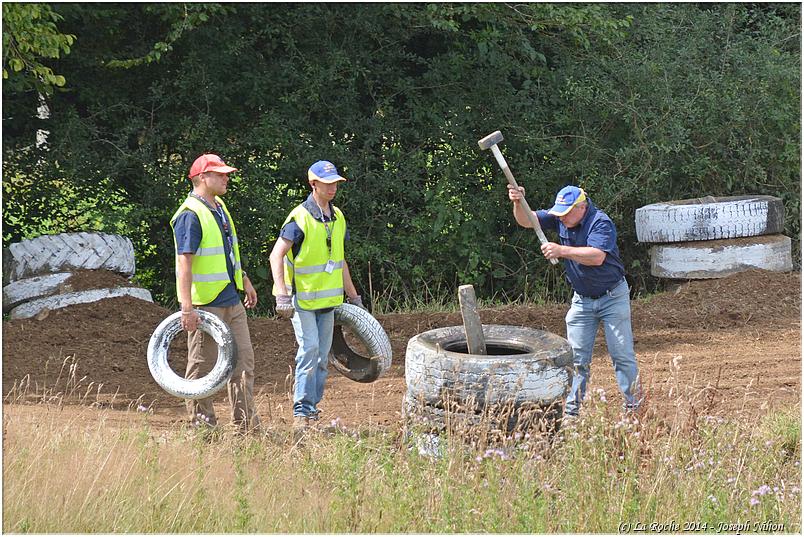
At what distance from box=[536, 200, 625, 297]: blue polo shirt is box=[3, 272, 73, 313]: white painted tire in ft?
19.9

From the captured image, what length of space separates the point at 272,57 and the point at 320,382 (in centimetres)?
676

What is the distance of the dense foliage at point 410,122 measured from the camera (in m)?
12.0

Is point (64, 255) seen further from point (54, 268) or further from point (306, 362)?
point (306, 362)

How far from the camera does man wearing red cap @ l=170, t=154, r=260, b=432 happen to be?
6.58 m

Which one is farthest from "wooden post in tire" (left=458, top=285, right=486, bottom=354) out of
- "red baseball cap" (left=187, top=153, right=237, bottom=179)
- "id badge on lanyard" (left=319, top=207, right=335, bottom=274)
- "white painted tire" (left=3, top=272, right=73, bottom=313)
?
"white painted tire" (left=3, top=272, right=73, bottom=313)

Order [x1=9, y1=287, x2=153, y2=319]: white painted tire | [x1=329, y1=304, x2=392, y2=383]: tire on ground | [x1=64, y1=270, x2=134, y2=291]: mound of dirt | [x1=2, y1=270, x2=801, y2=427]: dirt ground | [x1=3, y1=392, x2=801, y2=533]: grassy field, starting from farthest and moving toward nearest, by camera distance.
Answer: [x1=64, y1=270, x2=134, y2=291]: mound of dirt → [x1=9, y1=287, x2=153, y2=319]: white painted tire → [x1=2, y1=270, x2=801, y2=427]: dirt ground → [x1=329, y1=304, x2=392, y2=383]: tire on ground → [x1=3, y1=392, x2=801, y2=533]: grassy field

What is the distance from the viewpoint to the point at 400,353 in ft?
31.9

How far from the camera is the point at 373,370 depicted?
290 inches

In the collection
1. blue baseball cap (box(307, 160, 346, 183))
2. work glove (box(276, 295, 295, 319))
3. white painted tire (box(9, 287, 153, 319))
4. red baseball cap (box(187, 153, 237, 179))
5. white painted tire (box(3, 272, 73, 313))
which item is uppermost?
red baseball cap (box(187, 153, 237, 179))

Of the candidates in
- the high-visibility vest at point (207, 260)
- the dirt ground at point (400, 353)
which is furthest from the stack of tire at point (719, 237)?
the high-visibility vest at point (207, 260)

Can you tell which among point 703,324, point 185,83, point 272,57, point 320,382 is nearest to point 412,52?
point 272,57

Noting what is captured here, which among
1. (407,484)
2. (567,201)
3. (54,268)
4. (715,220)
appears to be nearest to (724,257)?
(715,220)

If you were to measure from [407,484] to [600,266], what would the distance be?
252 cm

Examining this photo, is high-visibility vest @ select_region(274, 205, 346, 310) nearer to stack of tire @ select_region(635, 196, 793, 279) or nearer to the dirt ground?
the dirt ground
